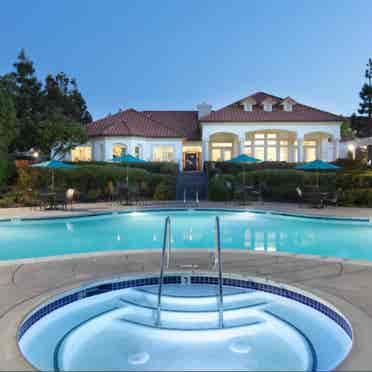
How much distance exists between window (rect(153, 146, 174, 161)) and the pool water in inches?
1038

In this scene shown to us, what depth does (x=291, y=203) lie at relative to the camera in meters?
19.6

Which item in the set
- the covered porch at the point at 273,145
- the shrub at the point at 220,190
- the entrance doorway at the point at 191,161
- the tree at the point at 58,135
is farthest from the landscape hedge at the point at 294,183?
the entrance doorway at the point at 191,161

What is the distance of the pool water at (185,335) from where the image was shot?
3.94 metres

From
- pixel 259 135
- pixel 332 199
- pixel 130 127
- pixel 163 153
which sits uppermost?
pixel 130 127

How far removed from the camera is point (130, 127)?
30906 millimetres

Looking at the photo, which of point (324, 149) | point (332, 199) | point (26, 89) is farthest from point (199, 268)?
point (26, 89)

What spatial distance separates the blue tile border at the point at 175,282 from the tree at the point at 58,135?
892 inches

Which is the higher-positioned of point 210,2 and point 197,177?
point 210,2

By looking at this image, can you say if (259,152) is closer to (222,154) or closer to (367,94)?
(222,154)

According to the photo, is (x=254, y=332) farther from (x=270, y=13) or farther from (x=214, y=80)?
(x=214, y=80)

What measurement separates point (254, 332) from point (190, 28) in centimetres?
6808

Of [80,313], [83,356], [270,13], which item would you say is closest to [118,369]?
[83,356]

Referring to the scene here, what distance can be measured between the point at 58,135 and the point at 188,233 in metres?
A: 18.0

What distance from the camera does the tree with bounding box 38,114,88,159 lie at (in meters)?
26.5
